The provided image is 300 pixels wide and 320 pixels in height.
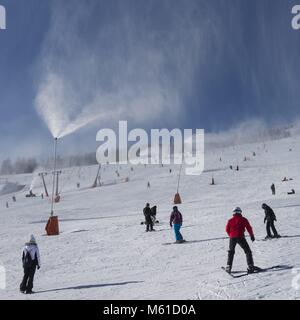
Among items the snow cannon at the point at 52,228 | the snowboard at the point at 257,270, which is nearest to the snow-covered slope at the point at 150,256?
the snowboard at the point at 257,270

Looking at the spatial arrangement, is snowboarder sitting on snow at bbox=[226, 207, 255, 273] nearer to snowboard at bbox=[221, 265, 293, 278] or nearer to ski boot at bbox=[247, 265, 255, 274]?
ski boot at bbox=[247, 265, 255, 274]

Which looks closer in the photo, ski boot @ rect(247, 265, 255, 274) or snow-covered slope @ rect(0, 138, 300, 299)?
snow-covered slope @ rect(0, 138, 300, 299)

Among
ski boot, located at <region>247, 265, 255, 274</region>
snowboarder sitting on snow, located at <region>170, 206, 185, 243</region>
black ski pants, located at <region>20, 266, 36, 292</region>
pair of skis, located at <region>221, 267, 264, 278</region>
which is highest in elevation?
snowboarder sitting on snow, located at <region>170, 206, 185, 243</region>

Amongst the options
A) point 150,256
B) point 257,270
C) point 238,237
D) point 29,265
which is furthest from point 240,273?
point 29,265

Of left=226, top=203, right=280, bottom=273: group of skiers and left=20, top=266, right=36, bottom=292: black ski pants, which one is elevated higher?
left=226, top=203, right=280, bottom=273: group of skiers

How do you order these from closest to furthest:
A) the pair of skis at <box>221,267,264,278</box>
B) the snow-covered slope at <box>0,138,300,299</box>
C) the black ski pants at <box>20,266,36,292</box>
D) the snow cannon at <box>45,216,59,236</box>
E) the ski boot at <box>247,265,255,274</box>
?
the snow-covered slope at <box>0,138,300,299</box> → the pair of skis at <box>221,267,264,278</box> → the ski boot at <box>247,265,255,274</box> → the black ski pants at <box>20,266,36,292</box> → the snow cannon at <box>45,216,59,236</box>

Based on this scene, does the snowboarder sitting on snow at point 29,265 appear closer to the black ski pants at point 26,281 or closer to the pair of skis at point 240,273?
the black ski pants at point 26,281

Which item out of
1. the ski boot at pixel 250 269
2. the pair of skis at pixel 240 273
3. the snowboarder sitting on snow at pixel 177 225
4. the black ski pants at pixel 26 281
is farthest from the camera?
the snowboarder sitting on snow at pixel 177 225

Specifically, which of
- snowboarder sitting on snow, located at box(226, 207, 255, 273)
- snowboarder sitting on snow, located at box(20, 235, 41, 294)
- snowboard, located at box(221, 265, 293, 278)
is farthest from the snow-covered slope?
snowboarder sitting on snow, located at box(226, 207, 255, 273)
